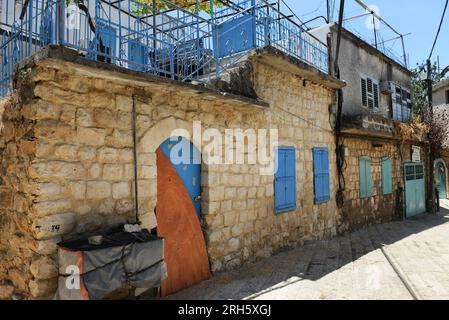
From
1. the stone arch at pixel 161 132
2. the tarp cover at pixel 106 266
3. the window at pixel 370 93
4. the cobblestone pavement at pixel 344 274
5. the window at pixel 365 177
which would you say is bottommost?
the cobblestone pavement at pixel 344 274

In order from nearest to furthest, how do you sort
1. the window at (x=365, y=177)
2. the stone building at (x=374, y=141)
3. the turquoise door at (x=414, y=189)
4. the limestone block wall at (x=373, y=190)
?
the limestone block wall at (x=373, y=190) → the stone building at (x=374, y=141) → the window at (x=365, y=177) → the turquoise door at (x=414, y=189)

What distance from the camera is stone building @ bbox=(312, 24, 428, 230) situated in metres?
9.70

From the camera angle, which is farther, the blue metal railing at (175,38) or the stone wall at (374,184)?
the stone wall at (374,184)

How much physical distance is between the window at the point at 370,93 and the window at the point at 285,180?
5.34 metres

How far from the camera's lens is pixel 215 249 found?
5.48 m

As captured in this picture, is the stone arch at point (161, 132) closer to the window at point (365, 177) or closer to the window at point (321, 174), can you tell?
the window at point (321, 174)

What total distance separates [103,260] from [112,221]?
74 centimetres

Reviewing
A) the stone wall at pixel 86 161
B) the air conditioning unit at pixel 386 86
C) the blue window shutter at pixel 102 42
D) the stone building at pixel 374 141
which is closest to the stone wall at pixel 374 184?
the stone building at pixel 374 141

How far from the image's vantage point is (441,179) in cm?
1959

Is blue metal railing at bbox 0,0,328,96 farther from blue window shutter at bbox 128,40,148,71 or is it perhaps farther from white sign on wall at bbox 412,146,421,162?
white sign on wall at bbox 412,146,421,162

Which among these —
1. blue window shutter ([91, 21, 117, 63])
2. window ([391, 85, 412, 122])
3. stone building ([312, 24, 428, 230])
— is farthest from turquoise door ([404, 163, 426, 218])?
blue window shutter ([91, 21, 117, 63])

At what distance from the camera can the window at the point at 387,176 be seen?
1168 centimetres

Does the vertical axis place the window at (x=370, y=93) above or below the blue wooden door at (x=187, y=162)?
above
